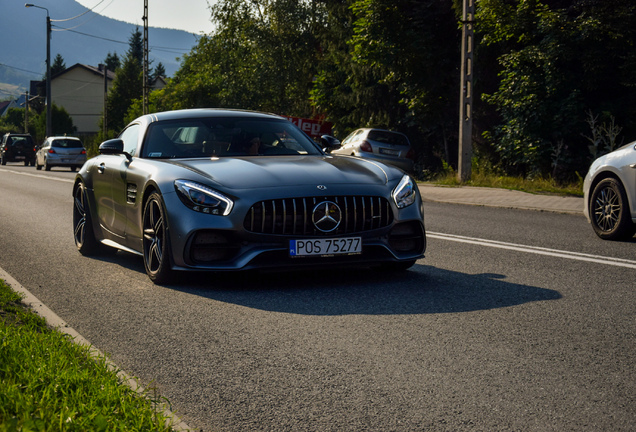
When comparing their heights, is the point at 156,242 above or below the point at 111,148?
below

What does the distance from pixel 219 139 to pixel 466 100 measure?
15.6 metres

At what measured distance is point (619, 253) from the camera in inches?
333

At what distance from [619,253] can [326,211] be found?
367 cm

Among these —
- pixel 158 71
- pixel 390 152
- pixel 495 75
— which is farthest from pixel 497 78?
pixel 158 71

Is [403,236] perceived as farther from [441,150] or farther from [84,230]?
[441,150]

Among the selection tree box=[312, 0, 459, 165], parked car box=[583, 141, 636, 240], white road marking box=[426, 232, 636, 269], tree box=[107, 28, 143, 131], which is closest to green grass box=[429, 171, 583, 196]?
tree box=[312, 0, 459, 165]

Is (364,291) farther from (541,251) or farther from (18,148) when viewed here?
(18,148)

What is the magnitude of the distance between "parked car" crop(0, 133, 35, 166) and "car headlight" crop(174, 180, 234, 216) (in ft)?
159

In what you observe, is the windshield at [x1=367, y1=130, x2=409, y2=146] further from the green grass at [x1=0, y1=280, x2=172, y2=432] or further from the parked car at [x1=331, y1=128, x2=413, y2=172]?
the green grass at [x1=0, y1=280, x2=172, y2=432]

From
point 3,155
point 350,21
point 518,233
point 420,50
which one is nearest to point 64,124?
point 3,155

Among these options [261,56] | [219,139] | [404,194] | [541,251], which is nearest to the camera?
[404,194]

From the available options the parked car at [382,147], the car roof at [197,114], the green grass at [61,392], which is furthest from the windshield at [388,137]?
the green grass at [61,392]

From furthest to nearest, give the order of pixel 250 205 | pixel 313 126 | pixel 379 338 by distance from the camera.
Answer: pixel 313 126 → pixel 250 205 → pixel 379 338

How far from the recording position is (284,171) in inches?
263
